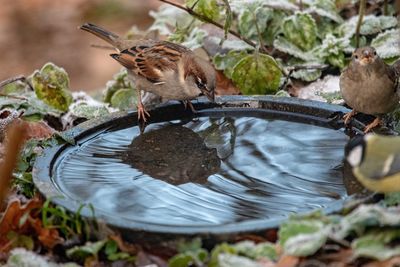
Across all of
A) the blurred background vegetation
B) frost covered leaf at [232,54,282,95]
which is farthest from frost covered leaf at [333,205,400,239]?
the blurred background vegetation

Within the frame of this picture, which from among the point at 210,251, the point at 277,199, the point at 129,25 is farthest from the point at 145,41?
the point at 129,25

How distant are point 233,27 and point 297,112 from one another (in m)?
2.25

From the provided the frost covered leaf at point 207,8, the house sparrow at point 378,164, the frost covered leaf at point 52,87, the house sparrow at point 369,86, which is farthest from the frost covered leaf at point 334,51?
the house sparrow at point 378,164

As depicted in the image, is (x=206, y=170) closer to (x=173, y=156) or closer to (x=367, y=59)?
(x=173, y=156)

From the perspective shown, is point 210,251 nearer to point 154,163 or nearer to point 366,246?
point 366,246

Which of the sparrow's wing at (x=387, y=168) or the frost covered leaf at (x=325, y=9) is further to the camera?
the frost covered leaf at (x=325, y=9)

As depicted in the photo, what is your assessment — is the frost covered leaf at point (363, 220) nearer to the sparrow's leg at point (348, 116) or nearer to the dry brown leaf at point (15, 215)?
the sparrow's leg at point (348, 116)

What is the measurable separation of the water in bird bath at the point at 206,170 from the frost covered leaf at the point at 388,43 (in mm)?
1365

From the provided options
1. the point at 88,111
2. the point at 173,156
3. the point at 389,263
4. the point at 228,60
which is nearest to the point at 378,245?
the point at 389,263

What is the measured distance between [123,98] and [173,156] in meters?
1.70

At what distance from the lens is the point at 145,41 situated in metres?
5.79

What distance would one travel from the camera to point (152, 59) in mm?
5590

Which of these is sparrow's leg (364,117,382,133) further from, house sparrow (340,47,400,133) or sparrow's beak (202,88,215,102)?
sparrow's beak (202,88,215,102)

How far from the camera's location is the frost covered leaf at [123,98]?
624 cm
